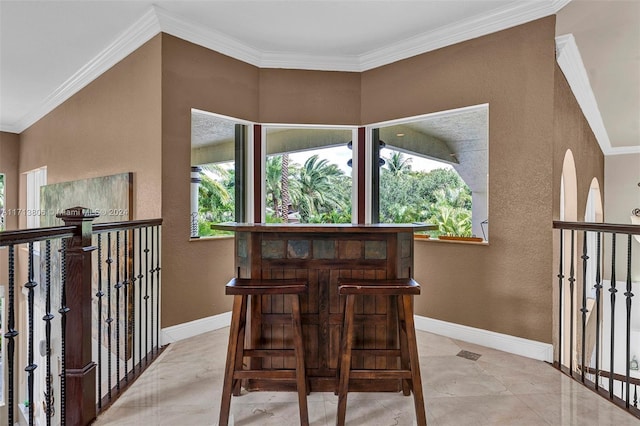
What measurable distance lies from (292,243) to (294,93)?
7.50 feet

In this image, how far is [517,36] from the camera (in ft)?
9.92

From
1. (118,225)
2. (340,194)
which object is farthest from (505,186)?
(118,225)

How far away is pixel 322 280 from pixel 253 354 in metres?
0.56

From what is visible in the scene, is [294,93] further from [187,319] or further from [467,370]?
[467,370]

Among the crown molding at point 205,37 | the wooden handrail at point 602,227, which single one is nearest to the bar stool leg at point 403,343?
the wooden handrail at point 602,227

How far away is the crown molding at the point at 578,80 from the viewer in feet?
9.62

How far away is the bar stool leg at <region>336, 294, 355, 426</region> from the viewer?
1912mm

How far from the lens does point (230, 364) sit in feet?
6.34

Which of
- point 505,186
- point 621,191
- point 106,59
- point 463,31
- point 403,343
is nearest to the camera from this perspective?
point 403,343

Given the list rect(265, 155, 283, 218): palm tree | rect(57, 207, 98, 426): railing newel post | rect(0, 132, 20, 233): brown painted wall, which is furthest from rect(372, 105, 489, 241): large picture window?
rect(0, 132, 20, 233): brown painted wall

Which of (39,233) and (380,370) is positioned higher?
(39,233)

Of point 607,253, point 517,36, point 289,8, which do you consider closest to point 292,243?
point 289,8

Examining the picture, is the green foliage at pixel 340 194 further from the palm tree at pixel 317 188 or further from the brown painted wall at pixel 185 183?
the brown painted wall at pixel 185 183

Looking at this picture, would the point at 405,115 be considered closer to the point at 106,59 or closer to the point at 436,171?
the point at 436,171
